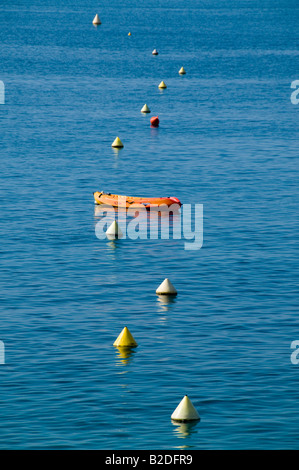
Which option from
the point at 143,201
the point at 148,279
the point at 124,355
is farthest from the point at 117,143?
the point at 124,355

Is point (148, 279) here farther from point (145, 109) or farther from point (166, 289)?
point (145, 109)

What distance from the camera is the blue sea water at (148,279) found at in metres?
36.2

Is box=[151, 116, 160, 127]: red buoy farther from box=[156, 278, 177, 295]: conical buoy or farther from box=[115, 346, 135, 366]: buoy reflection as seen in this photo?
box=[115, 346, 135, 366]: buoy reflection

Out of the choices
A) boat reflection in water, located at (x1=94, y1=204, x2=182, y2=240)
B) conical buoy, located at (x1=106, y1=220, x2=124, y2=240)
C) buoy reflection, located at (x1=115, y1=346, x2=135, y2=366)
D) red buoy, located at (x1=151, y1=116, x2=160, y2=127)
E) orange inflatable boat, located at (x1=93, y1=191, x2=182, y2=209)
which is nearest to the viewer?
buoy reflection, located at (x1=115, y1=346, x2=135, y2=366)

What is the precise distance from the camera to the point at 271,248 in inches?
2366

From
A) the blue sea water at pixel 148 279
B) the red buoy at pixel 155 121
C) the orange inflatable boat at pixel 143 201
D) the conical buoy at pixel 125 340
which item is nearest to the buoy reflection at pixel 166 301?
the blue sea water at pixel 148 279

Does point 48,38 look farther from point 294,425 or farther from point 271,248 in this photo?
point 294,425

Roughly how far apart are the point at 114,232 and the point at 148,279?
9789 mm

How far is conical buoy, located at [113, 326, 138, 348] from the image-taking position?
43.1 m

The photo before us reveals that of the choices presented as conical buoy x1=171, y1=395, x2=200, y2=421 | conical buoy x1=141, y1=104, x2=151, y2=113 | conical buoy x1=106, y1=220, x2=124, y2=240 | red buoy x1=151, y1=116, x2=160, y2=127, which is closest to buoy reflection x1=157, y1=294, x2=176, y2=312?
conical buoy x1=106, y1=220, x2=124, y2=240

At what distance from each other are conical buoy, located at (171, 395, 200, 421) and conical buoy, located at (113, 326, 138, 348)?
7930mm

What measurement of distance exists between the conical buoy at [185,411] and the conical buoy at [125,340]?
793 cm

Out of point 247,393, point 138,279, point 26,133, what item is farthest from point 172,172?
point 247,393

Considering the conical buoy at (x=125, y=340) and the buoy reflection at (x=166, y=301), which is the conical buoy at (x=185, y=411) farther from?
the buoy reflection at (x=166, y=301)
